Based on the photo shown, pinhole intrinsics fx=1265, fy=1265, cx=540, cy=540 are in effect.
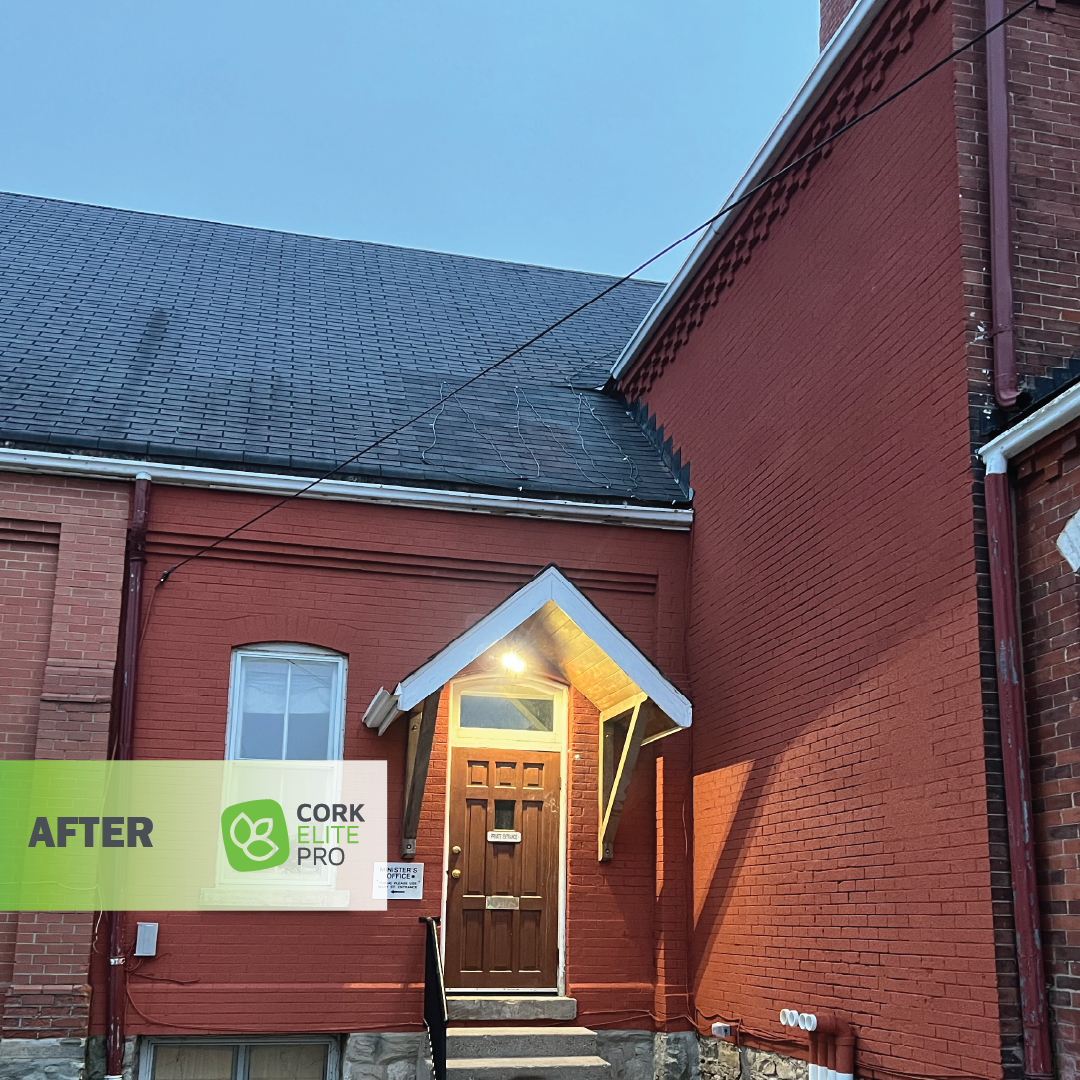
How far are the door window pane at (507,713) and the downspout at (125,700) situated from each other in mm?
2546

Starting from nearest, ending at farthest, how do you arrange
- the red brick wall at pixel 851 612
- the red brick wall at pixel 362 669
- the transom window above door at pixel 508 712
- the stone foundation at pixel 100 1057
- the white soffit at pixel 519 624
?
the red brick wall at pixel 851 612 < the white soffit at pixel 519 624 < the stone foundation at pixel 100 1057 < the red brick wall at pixel 362 669 < the transom window above door at pixel 508 712

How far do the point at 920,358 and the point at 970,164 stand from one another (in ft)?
3.63

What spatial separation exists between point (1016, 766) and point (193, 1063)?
19.8 ft

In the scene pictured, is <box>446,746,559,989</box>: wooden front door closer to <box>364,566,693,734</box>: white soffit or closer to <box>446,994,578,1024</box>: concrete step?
<box>446,994,578,1024</box>: concrete step

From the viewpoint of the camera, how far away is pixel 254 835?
9250mm

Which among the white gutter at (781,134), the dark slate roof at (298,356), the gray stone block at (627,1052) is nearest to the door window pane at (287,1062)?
the gray stone block at (627,1052)

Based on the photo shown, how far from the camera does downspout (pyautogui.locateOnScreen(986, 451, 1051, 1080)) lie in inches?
233

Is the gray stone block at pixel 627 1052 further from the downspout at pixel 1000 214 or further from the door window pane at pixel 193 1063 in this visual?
the downspout at pixel 1000 214

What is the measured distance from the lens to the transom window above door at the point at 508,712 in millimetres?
10086

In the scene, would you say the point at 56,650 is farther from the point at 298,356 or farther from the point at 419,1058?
the point at 298,356

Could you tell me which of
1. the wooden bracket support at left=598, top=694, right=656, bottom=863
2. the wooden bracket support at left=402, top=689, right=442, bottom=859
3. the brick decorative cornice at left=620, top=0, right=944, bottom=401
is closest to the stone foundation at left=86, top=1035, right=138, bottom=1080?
the wooden bracket support at left=402, top=689, right=442, bottom=859

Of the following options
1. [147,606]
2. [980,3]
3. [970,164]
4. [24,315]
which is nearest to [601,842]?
[147,606]

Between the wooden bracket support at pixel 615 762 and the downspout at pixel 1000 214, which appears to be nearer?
the downspout at pixel 1000 214

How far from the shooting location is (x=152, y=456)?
955 centimetres
